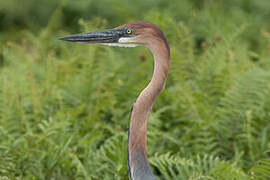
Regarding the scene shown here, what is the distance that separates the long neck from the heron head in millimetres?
91

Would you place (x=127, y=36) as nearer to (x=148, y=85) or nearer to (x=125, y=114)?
(x=148, y=85)

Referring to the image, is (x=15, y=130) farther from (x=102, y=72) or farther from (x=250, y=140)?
(x=250, y=140)

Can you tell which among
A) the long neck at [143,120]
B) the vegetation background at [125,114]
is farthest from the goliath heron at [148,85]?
the vegetation background at [125,114]

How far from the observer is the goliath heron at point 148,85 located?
2170 millimetres

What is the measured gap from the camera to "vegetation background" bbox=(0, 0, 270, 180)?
301 cm

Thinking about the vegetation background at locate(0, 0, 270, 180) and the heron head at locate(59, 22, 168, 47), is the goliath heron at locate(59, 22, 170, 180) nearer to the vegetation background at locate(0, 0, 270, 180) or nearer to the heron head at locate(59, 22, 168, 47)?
the heron head at locate(59, 22, 168, 47)

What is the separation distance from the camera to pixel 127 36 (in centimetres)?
229

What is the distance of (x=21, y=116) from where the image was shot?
354 cm

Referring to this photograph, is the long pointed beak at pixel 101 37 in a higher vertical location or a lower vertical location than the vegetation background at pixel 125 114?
higher

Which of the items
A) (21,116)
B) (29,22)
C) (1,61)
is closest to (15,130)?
(21,116)

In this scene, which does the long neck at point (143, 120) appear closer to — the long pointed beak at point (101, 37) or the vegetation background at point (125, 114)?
the long pointed beak at point (101, 37)

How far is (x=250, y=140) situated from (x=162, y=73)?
156 cm

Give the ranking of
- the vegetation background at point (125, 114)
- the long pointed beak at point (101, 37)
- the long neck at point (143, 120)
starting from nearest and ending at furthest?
the long neck at point (143, 120)
the long pointed beak at point (101, 37)
the vegetation background at point (125, 114)

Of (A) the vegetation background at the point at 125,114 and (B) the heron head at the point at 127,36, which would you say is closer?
(B) the heron head at the point at 127,36
